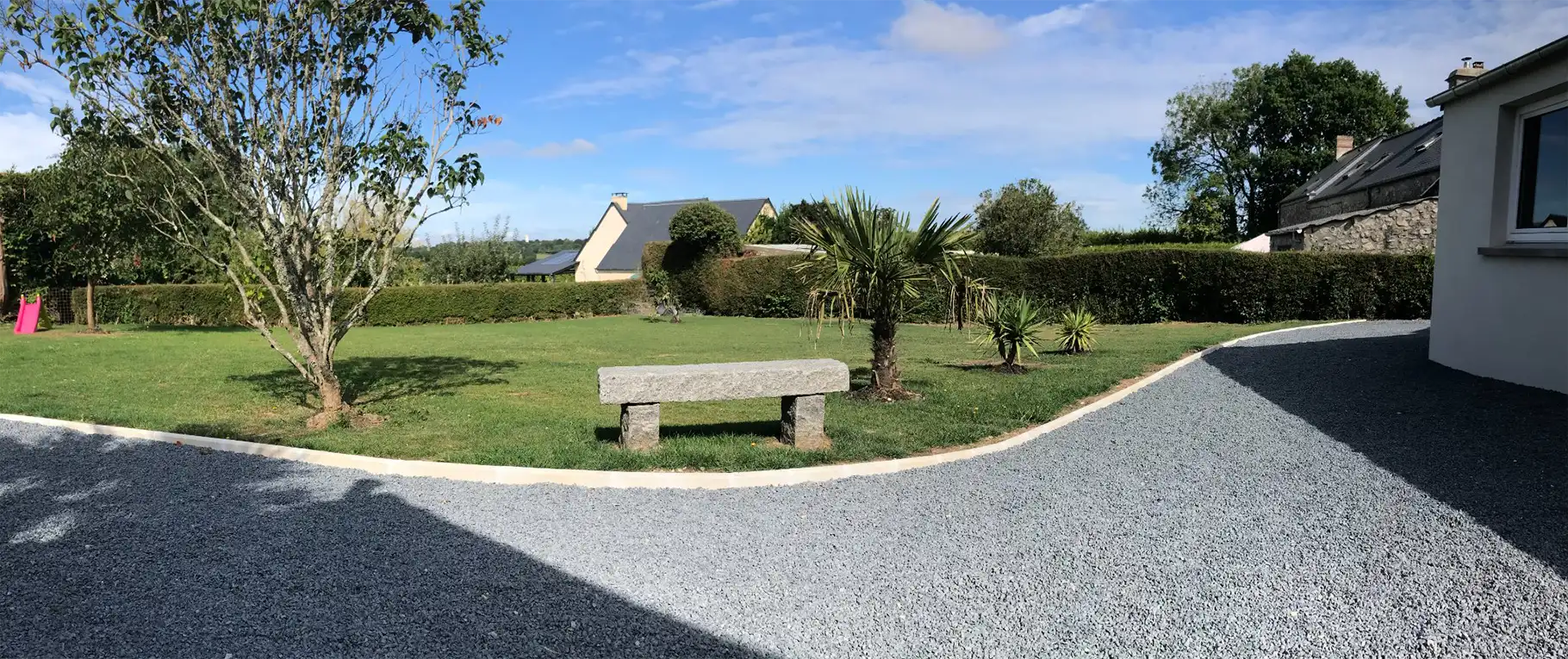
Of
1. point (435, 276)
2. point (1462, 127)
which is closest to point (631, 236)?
point (435, 276)

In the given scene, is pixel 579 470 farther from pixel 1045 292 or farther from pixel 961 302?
pixel 1045 292

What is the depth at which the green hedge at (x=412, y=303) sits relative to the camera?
26.0 metres

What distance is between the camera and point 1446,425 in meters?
6.34

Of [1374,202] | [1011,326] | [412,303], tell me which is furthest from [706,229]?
[1374,202]

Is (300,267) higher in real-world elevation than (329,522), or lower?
higher

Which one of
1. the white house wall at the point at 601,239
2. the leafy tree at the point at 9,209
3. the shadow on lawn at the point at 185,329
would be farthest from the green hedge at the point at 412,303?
the white house wall at the point at 601,239

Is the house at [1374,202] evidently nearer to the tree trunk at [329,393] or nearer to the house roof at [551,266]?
the tree trunk at [329,393]

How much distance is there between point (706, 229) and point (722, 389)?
24656 millimetres

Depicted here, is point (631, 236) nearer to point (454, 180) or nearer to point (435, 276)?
point (435, 276)

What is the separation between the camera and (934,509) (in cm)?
517

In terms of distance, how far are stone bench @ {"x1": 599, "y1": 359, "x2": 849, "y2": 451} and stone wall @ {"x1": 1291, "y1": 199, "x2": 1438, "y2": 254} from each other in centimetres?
1928

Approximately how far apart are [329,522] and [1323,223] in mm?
23663

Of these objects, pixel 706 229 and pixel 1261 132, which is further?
pixel 1261 132

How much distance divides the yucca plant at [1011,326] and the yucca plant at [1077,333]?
169 cm
